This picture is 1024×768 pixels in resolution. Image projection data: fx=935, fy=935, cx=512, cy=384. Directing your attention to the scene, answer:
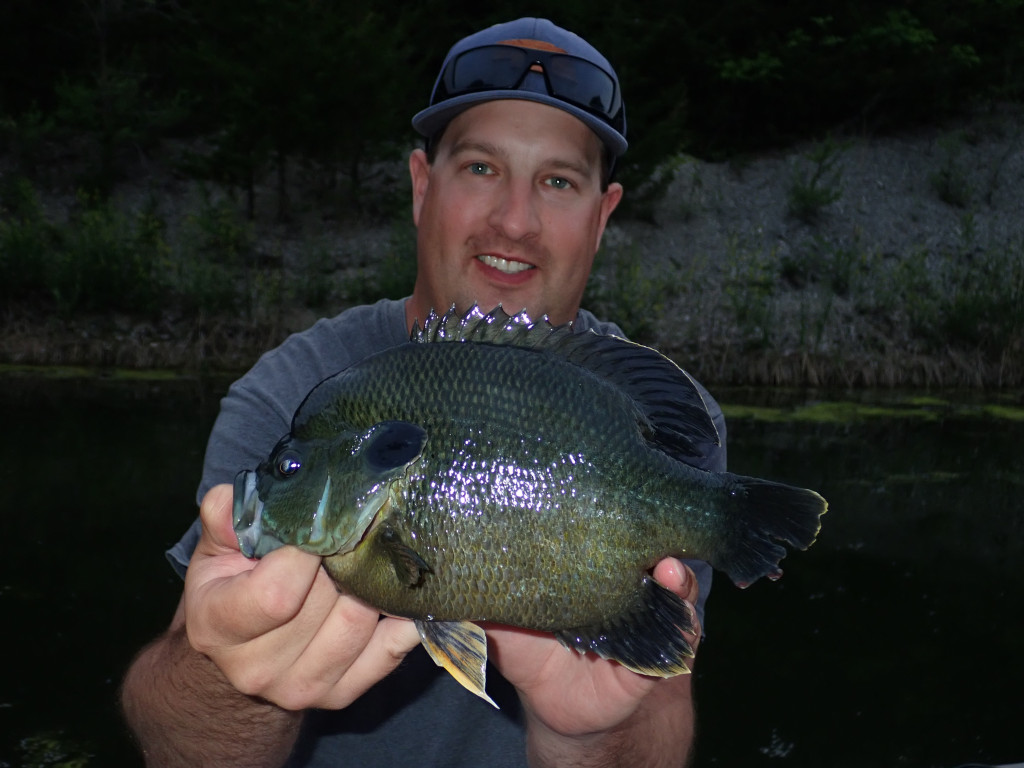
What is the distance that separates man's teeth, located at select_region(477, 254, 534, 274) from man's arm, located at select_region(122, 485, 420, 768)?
1.17 metres

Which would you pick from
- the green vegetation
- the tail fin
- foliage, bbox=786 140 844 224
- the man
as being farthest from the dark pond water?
foliage, bbox=786 140 844 224

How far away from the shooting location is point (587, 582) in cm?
166

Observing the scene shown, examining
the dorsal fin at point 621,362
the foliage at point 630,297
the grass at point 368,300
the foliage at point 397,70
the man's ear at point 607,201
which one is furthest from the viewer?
the foliage at point 397,70

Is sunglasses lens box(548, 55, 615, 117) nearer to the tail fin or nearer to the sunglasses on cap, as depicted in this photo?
the sunglasses on cap

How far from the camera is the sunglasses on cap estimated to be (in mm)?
2652

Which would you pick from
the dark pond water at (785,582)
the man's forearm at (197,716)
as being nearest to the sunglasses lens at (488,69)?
the man's forearm at (197,716)

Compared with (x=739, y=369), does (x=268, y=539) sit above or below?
above

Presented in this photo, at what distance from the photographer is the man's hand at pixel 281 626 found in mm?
1603

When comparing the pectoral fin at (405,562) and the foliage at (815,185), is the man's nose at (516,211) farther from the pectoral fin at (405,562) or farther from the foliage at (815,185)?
the foliage at (815,185)

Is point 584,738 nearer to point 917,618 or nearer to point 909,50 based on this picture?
point 917,618

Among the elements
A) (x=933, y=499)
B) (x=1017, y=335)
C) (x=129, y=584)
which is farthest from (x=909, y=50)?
(x=129, y=584)

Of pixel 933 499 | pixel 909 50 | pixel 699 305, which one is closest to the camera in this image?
pixel 933 499

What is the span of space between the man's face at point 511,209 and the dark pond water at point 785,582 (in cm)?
381

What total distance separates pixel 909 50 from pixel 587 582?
58.1ft
